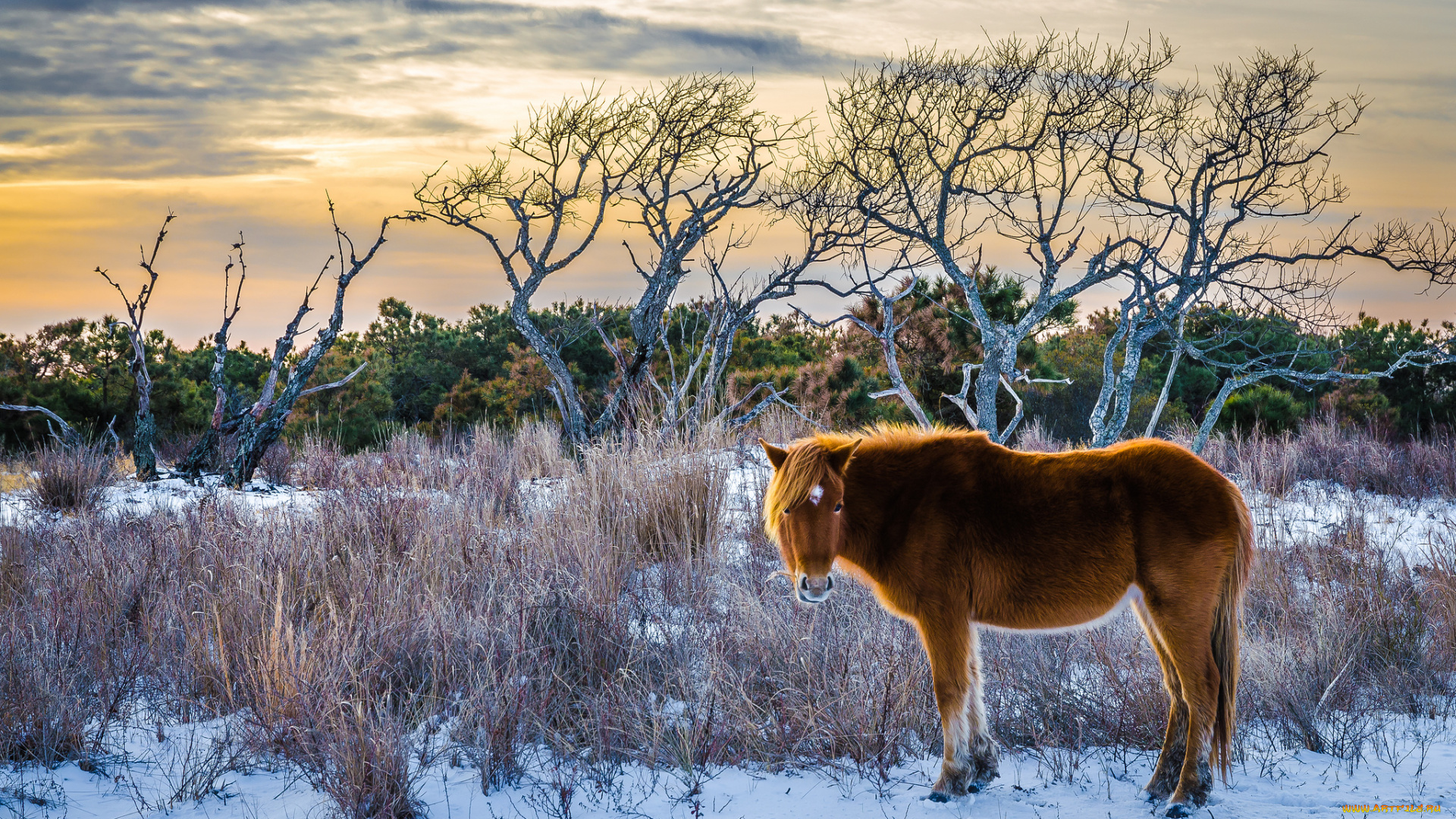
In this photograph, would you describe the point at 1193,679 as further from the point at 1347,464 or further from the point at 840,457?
the point at 1347,464

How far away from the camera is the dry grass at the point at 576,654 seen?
13.4 ft

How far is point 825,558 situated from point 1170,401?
18.8m

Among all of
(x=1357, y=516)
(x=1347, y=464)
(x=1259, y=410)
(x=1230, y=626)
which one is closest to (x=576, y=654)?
(x=1230, y=626)

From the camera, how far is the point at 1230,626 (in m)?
3.43

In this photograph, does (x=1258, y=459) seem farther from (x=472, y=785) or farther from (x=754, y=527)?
(x=472, y=785)

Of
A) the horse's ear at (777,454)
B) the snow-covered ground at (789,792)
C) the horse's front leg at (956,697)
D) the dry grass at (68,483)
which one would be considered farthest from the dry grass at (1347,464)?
the dry grass at (68,483)

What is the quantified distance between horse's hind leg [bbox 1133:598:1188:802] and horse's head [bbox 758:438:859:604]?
1.32 metres

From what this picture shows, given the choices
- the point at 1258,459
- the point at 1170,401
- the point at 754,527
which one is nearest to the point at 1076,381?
the point at 1170,401

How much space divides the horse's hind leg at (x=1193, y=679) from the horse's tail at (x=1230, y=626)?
55 mm

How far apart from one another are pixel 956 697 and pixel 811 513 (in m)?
0.96

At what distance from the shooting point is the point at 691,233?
14.6 metres

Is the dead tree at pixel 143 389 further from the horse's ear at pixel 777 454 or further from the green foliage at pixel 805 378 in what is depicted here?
the horse's ear at pixel 777 454

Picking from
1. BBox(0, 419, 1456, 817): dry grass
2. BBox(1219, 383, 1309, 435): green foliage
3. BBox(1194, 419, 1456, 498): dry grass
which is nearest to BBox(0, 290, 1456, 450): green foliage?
BBox(1219, 383, 1309, 435): green foliage

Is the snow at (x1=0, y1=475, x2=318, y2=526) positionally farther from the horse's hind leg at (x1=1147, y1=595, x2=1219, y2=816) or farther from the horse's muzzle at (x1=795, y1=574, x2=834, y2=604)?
the horse's hind leg at (x1=1147, y1=595, x2=1219, y2=816)
